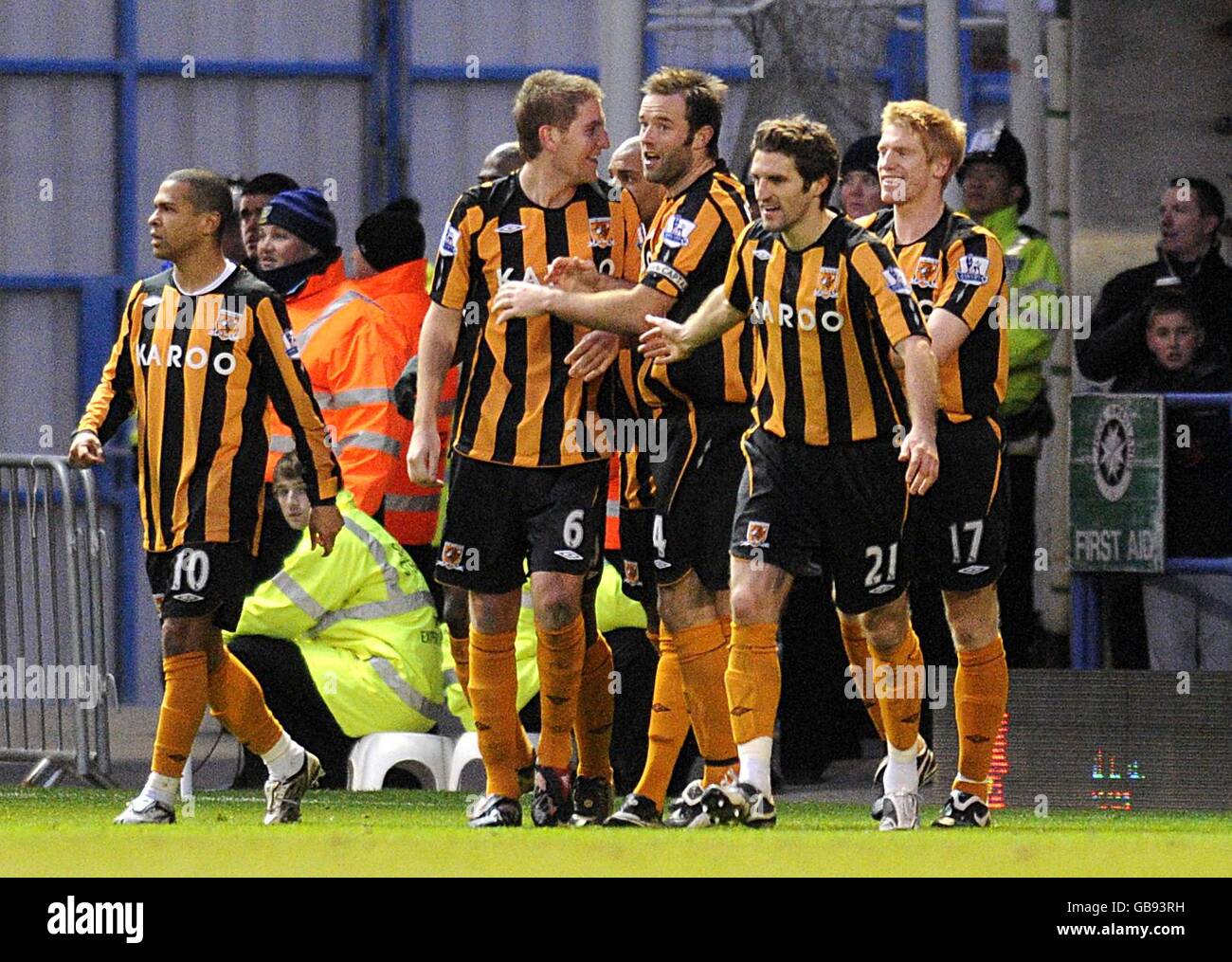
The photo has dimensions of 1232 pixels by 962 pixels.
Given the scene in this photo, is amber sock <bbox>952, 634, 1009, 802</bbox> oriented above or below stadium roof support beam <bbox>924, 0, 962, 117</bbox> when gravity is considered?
below

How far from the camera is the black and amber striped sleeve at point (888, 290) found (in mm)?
7949

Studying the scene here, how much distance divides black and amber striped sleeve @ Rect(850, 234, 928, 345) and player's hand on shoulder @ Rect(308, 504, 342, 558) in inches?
67.8

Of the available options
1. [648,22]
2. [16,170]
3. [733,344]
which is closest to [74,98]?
[16,170]

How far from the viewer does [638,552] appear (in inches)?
350

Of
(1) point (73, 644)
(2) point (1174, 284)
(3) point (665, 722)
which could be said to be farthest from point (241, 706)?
(2) point (1174, 284)

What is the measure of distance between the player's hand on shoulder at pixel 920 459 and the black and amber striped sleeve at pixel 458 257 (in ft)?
4.85

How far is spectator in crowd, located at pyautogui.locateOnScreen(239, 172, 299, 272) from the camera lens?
12570mm

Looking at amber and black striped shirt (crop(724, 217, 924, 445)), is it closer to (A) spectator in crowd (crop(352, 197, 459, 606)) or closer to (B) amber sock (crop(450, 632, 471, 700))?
(B) amber sock (crop(450, 632, 471, 700))

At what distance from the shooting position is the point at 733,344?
8672 millimetres

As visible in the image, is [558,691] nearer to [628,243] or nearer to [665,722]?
[665,722]

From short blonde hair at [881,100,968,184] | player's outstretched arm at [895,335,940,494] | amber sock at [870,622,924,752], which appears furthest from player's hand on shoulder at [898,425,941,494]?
short blonde hair at [881,100,968,184]

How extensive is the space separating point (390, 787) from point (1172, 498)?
321 centimetres

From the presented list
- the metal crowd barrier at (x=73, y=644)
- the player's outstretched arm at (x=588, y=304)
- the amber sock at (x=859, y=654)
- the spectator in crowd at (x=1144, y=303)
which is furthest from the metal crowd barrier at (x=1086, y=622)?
the metal crowd barrier at (x=73, y=644)

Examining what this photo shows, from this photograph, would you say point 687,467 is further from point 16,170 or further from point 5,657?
point 16,170
